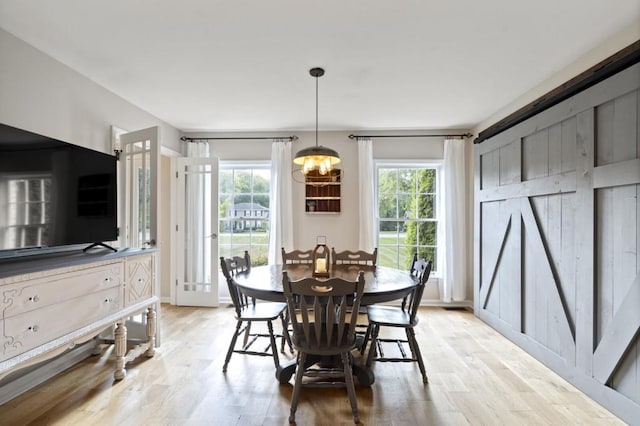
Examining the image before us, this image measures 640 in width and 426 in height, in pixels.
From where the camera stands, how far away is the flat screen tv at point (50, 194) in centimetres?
196

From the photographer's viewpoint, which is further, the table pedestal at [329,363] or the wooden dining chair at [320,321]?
the table pedestal at [329,363]

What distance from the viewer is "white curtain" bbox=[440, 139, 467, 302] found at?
446 centimetres

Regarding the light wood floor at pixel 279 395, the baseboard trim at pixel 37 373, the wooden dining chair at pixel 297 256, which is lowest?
the light wood floor at pixel 279 395

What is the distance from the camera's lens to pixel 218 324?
375cm

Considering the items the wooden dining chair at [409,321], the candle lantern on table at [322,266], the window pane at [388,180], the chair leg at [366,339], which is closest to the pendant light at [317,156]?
the candle lantern on table at [322,266]

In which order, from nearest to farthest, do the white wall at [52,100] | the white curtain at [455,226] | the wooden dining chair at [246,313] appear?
the white wall at [52,100]
the wooden dining chair at [246,313]
the white curtain at [455,226]

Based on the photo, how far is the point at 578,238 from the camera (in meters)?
2.44

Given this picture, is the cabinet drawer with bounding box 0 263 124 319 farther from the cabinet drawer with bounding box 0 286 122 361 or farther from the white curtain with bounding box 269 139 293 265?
the white curtain with bounding box 269 139 293 265

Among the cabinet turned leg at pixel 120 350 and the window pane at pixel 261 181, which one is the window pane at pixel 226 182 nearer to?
→ the window pane at pixel 261 181

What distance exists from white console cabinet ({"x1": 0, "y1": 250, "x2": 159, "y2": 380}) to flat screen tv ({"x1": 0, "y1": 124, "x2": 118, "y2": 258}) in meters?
0.17

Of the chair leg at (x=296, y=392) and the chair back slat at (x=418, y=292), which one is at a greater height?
the chair back slat at (x=418, y=292)

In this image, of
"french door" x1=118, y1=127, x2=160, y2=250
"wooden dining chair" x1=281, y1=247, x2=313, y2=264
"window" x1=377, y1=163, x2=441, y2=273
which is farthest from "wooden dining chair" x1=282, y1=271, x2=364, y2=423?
"window" x1=377, y1=163, x2=441, y2=273

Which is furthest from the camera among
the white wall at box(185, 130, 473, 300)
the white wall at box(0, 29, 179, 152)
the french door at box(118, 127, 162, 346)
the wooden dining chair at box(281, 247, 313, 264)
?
the white wall at box(185, 130, 473, 300)

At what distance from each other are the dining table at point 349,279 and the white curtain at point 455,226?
1932 millimetres
